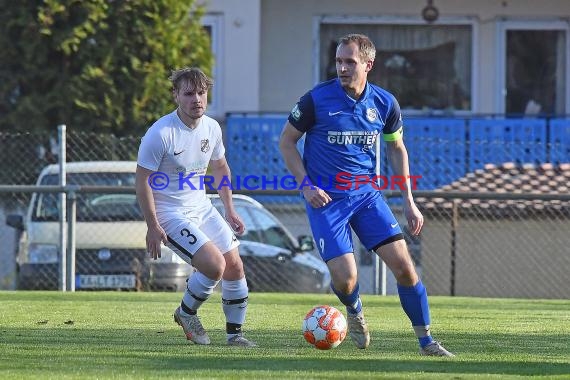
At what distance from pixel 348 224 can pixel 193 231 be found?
3.34ft

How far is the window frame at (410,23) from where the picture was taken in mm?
23891

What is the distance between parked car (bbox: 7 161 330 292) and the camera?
16.3m

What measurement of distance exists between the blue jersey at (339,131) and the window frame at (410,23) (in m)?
15.0

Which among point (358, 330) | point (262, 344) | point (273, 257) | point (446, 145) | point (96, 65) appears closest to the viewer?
point (358, 330)

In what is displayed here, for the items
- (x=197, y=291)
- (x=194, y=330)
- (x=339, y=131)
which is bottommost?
(x=194, y=330)

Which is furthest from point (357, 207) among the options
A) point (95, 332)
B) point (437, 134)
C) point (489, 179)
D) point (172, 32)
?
point (437, 134)

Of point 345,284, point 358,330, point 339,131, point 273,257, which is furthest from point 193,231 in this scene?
point 273,257

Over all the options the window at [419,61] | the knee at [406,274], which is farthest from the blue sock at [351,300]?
the window at [419,61]

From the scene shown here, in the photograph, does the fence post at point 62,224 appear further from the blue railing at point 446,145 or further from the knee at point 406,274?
the knee at point 406,274

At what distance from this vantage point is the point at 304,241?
55.3 ft

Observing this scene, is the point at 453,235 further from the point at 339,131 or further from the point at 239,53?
the point at 339,131

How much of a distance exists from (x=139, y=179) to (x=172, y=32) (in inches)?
449

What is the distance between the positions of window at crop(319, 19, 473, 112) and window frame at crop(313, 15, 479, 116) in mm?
79

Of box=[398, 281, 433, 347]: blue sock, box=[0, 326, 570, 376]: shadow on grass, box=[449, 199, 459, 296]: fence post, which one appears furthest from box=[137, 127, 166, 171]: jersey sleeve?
box=[449, 199, 459, 296]: fence post
